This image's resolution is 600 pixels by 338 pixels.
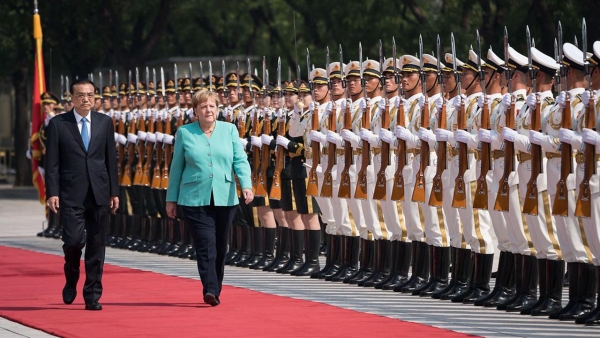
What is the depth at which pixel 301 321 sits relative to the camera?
10.2 metres

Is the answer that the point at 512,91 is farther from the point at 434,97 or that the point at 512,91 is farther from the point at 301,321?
the point at 301,321

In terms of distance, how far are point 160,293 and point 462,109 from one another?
2.91m

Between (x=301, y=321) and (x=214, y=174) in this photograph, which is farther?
(x=214, y=174)

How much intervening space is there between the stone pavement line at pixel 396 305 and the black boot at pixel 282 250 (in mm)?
218

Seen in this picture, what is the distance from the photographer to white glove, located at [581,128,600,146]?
975 centimetres

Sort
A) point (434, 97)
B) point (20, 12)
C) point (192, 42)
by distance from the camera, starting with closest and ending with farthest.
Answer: point (434, 97) → point (20, 12) → point (192, 42)

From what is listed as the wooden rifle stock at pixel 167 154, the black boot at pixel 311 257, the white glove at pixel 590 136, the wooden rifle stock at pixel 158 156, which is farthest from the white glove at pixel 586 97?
the wooden rifle stock at pixel 158 156

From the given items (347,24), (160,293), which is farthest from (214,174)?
(347,24)

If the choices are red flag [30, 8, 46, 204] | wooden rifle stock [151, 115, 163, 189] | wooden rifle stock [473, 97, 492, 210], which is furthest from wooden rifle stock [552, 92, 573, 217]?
red flag [30, 8, 46, 204]

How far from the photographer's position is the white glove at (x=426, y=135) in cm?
1188

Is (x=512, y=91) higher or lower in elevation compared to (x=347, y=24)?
lower

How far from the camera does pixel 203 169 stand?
1133cm

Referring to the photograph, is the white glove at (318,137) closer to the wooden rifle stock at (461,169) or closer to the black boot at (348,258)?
the black boot at (348,258)

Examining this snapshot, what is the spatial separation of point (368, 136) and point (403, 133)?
0.64 metres
